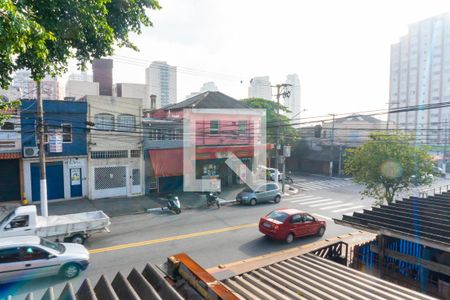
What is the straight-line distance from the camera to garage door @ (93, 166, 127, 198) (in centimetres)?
2294

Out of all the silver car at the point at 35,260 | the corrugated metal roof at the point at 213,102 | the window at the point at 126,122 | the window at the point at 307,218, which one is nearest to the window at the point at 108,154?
the window at the point at 126,122

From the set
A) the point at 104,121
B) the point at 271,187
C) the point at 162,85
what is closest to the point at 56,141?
the point at 104,121

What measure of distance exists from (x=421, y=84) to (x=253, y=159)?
73.6m

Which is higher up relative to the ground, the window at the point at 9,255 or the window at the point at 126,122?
the window at the point at 126,122

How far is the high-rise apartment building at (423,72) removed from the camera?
77.5 m

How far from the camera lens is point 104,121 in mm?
23234

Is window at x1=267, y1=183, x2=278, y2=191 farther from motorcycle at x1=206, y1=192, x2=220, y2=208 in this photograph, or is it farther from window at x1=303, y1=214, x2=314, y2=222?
window at x1=303, y1=214, x2=314, y2=222

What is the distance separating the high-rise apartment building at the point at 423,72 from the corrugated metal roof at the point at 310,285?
77.7 meters

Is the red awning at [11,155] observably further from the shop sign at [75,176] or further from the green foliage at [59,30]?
the green foliage at [59,30]

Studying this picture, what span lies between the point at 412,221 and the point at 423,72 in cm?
8987

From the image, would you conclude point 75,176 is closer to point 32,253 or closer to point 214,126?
point 214,126

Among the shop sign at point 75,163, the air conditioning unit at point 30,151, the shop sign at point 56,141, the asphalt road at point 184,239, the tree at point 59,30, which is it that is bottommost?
the asphalt road at point 184,239

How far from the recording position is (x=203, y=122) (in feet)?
90.4

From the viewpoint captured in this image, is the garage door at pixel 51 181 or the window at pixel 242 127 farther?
the window at pixel 242 127
